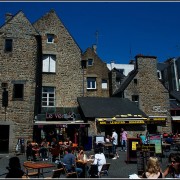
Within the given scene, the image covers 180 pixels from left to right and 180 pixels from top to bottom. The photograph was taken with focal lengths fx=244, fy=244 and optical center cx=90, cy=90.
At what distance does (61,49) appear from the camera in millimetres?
25766

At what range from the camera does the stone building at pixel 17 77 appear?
61.4 feet

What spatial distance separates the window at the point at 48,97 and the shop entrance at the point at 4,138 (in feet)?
18.6

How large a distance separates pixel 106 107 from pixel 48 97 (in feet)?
19.3

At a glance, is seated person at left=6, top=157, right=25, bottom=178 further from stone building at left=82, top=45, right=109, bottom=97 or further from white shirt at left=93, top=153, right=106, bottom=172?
stone building at left=82, top=45, right=109, bottom=97

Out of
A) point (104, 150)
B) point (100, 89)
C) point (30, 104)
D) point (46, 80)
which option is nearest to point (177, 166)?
point (104, 150)

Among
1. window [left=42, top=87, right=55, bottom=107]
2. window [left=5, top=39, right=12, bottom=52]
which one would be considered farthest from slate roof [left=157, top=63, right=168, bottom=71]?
window [left=5, top=39, right=12, bottom=52]

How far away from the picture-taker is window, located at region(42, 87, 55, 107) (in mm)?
24250

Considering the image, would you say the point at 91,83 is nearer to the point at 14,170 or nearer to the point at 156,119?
the point at 156,119

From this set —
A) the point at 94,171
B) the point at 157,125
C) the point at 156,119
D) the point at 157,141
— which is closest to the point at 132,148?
the point at 157,141

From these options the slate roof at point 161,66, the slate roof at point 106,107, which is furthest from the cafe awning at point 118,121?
the slate roof at point 161,66

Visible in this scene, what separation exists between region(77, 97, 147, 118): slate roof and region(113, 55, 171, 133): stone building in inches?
46.8

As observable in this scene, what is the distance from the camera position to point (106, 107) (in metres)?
24.0

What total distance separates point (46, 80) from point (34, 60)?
14.9 feet

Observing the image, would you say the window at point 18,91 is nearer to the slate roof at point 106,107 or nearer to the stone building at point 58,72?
the stone building at point 58,72
